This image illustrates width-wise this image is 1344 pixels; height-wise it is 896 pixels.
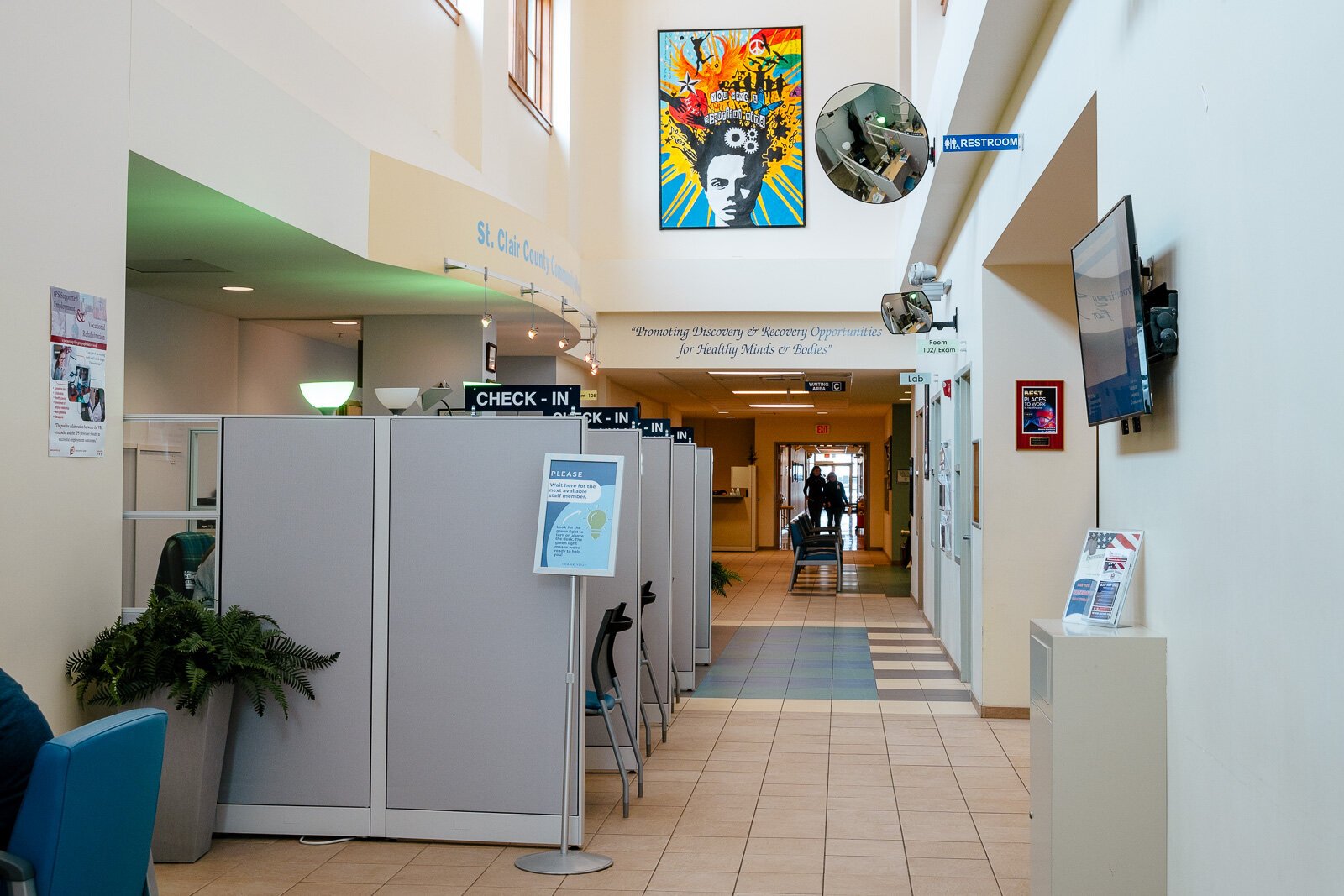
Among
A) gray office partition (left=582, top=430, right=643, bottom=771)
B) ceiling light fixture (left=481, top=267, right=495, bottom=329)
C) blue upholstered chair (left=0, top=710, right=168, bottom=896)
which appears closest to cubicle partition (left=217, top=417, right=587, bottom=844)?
gray office partition (left=582, top=430, right=643, bottom=771)

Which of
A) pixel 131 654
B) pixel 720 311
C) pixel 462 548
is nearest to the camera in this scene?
pixel 131 654

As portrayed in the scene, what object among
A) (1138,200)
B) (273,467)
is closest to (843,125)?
(1138,200)

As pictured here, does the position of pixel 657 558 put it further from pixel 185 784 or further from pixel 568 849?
pixel 185 784

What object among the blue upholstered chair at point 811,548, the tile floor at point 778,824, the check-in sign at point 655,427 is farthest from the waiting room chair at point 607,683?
the blue upholstered chair at point 811,548

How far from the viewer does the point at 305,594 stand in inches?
194

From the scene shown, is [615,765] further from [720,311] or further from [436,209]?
[720,311]

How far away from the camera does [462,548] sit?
4.85 metres

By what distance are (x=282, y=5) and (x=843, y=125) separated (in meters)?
3.31

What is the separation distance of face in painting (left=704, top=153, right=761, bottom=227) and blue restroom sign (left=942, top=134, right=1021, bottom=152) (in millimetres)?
9243

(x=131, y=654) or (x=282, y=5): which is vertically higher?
(x=282, y=5)

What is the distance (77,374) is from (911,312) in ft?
20.1

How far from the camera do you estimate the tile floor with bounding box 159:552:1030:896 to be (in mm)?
4297

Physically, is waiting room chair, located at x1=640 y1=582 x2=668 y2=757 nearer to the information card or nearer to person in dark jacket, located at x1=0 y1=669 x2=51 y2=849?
the information card

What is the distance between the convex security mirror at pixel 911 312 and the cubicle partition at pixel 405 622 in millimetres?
4750
